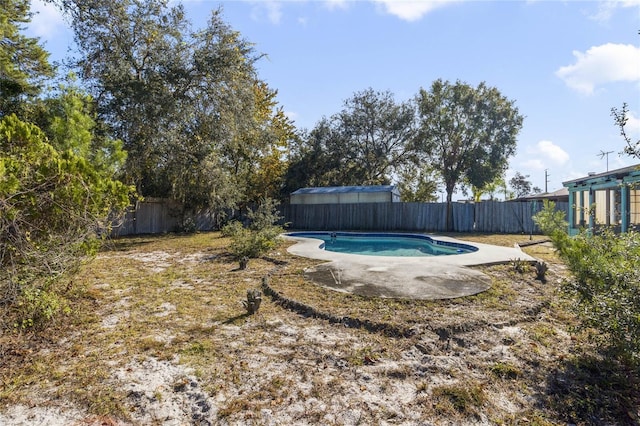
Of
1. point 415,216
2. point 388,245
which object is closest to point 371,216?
point 415,216

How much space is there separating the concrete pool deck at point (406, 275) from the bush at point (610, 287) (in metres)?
1.60

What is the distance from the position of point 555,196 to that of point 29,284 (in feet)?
81.0

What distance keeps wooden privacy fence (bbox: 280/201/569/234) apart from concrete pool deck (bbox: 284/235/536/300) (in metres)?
8.03

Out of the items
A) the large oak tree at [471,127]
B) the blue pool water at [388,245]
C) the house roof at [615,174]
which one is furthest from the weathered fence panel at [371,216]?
the house roof at [615,174]

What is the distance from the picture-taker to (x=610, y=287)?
7.54 feet

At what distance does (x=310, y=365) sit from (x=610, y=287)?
216cm

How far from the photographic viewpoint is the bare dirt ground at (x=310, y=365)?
6.59 ft

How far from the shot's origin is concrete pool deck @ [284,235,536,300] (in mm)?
4336

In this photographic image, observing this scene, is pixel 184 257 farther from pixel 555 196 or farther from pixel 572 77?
pixel 555 196

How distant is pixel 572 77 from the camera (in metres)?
7.32

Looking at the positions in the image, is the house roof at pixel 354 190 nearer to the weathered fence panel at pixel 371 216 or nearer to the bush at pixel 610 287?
the weathered fence panel at pixel 371 216

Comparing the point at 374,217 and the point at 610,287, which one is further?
the point at 374,217

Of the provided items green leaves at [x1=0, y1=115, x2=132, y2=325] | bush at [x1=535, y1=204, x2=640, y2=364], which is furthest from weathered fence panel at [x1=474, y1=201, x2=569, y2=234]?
green leaves at [x1=0, y1=115, x2=132, y2=325]

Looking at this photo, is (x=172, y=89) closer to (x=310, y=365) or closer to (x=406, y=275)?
(x=406, y=275)
